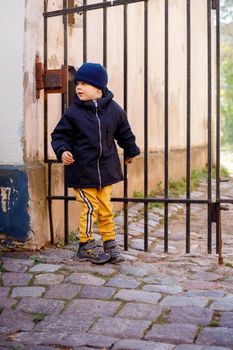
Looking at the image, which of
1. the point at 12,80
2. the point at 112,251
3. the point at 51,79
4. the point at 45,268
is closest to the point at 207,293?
the point at 112,251

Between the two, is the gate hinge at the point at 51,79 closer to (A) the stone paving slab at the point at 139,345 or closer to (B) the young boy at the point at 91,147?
(B) the young boy at the point at 91,147

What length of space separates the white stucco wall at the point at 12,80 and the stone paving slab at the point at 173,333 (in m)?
1.87

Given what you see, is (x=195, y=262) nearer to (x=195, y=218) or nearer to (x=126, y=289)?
(x=126, y=289)

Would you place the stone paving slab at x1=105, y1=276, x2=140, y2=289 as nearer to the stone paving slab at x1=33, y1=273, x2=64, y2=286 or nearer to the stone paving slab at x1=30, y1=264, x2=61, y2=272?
the stone paving slab at x1=33, y1=273, x2=64, y2=286

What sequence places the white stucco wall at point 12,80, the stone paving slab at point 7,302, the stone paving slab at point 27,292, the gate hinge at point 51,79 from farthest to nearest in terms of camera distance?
the gate hinge at point 51,79
the white stucco wall at point 12,80
the stone paving slab at point 27,292
the stone paving slab at point 7,302

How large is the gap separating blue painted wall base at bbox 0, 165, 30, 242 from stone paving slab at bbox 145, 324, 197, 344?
1665 millimetres

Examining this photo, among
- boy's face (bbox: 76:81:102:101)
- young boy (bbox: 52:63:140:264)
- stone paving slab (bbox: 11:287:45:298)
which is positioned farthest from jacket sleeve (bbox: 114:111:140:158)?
stone paving slab (bbox: 11:287:45:298)

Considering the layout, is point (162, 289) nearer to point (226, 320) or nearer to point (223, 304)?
point (223, 304)

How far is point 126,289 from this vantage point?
3838mm

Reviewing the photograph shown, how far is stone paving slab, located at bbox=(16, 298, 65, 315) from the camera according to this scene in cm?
353

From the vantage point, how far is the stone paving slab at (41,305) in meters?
3.53

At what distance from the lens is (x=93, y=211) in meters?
4.37

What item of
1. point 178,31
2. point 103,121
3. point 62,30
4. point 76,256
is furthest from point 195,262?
point 178,31

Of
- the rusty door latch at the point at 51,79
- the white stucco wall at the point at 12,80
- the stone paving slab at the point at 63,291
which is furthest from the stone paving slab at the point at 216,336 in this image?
the rusty door latch at the point at 51,79
